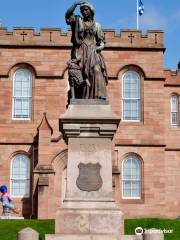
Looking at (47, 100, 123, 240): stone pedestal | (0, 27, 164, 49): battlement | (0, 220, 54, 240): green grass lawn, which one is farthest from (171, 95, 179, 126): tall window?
(47, 100, 123, 240): stone pedestal

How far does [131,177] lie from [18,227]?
12190mm

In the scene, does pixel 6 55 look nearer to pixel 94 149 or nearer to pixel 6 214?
pixel 6 214

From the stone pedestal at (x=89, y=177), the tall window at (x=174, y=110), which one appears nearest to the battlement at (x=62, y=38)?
the tall window at (x=174, y=110)

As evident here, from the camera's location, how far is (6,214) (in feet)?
81.0

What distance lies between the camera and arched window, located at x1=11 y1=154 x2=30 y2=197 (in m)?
31.9

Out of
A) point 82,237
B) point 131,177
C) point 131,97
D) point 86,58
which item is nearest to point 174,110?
point 131,97

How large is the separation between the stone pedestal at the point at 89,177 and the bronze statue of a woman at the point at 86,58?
57 cm

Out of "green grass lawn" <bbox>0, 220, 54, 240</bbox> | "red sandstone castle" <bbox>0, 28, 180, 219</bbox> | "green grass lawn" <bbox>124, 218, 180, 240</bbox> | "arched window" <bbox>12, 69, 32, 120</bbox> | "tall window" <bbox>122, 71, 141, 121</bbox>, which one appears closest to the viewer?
"green grass lawn" <bbox>0, 220, 54, 240</bbox>

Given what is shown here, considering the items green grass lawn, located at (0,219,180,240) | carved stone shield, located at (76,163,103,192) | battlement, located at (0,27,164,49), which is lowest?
green grass lawn, located at (0,219,180,240)

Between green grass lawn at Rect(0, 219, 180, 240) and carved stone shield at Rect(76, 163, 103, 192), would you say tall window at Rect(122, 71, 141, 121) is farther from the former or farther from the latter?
carved stone shield at Rect(76, 163, 103, 192)

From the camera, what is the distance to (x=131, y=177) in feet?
106

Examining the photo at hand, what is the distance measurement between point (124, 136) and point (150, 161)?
2010 mm

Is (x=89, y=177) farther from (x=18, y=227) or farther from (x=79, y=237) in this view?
(x=18, y=227)

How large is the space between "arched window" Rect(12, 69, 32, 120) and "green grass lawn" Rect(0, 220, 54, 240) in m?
11.1
